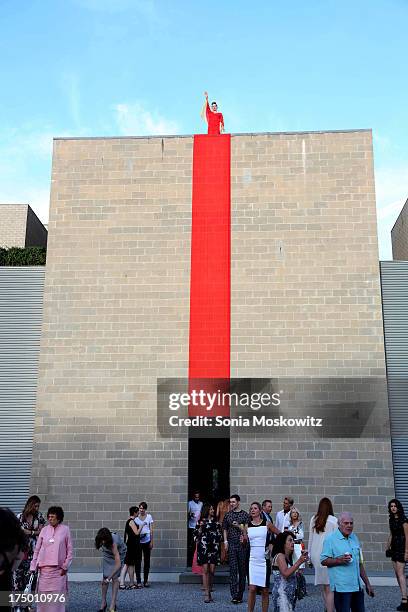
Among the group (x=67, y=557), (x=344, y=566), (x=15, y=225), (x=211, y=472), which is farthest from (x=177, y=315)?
(x=15, y=225)

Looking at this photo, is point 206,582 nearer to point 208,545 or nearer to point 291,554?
point 208,545

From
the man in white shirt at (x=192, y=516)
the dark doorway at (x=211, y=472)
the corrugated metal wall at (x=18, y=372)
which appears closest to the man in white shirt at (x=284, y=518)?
the man in white shirt at (x=192, y=516)

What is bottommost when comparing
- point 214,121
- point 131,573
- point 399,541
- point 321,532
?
point 131,573

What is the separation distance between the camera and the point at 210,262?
14.3m

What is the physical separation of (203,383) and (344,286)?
3872 mm

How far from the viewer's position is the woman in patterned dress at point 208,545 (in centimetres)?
1053

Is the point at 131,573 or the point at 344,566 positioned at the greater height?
the point at 344,566

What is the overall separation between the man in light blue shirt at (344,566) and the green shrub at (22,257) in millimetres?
14235

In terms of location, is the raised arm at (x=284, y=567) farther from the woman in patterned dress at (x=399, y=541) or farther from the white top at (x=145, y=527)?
the white top at (x=145, y=527)

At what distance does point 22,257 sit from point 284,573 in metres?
14.4

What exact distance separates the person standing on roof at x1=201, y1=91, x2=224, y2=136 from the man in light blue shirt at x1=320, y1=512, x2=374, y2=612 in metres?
11.8

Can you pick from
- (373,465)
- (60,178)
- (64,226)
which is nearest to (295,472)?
(373,465)

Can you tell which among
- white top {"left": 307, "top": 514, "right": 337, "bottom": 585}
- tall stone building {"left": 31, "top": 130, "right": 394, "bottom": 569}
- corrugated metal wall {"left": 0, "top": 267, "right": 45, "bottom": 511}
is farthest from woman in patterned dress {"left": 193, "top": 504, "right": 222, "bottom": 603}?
corrugated metal wall {"left": 0, "top": 267, "right": 45, "bottom": 511}

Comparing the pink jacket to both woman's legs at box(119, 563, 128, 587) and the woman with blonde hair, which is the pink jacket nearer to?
the woman with blonde hair
